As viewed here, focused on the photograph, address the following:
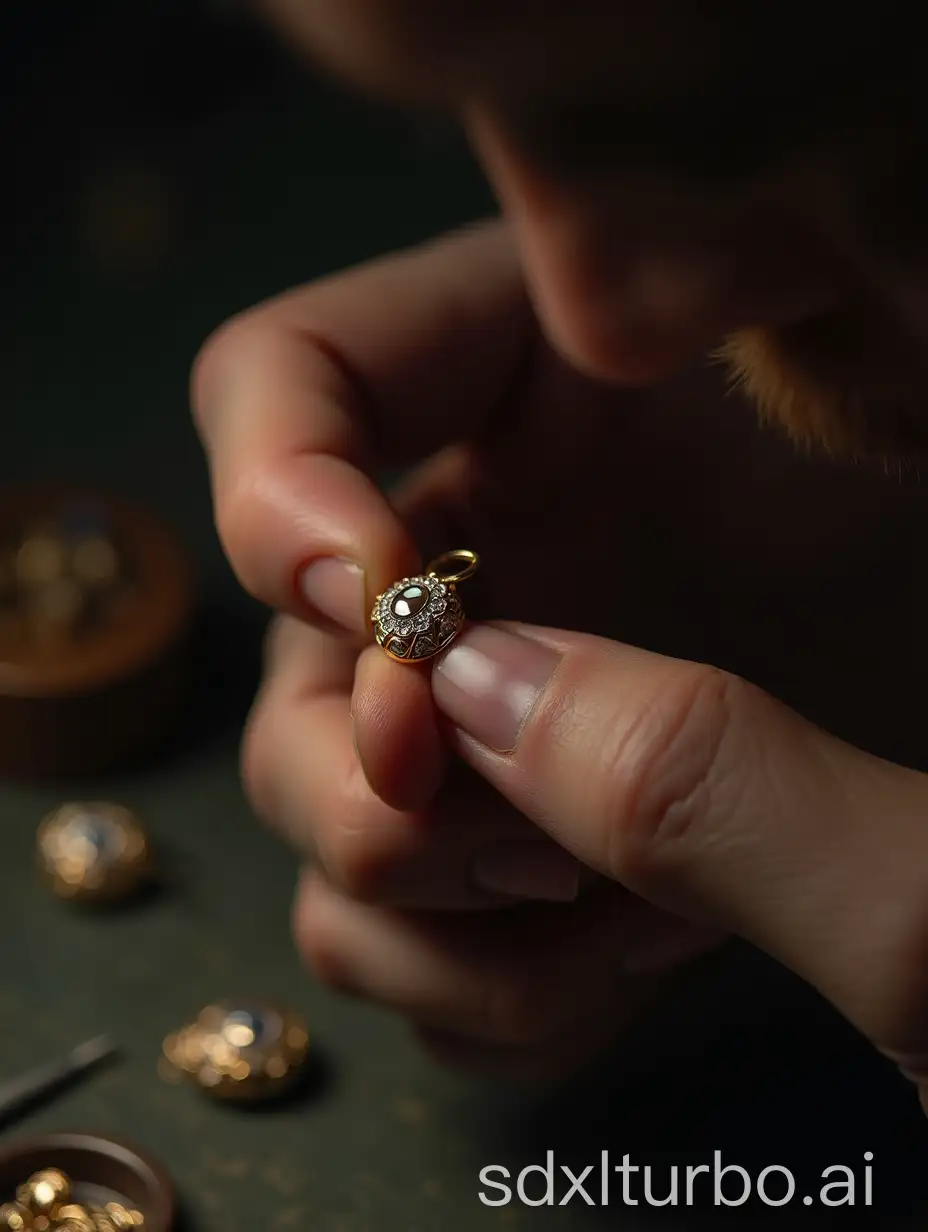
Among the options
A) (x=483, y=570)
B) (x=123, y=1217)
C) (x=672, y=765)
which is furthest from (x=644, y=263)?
(x=123, y=1217)

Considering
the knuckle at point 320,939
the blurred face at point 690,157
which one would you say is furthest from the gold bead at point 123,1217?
the blurred face at point 690,157

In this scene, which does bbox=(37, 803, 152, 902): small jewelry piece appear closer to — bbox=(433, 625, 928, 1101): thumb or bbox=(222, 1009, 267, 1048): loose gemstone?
bbox=(222, 1009, 267, 1048): loose gemstone

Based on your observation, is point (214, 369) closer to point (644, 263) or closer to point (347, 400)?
point (347, 400)

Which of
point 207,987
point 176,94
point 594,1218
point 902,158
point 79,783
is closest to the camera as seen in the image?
point 902,158

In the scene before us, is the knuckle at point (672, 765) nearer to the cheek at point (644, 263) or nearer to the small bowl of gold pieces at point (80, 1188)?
the cheek at point (644, 263)

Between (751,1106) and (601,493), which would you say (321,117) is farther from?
(751,1106)

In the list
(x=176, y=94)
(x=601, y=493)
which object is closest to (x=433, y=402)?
(x=601, y=493)
